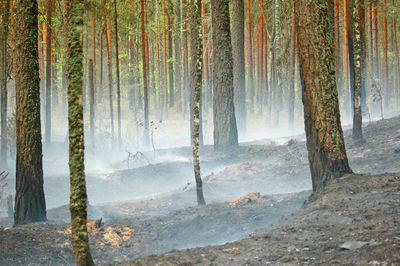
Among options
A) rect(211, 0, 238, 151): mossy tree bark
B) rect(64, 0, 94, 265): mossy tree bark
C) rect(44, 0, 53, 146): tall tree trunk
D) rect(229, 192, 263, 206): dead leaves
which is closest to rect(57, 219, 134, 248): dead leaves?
rect(229, 192, 263, 206): dead leaves

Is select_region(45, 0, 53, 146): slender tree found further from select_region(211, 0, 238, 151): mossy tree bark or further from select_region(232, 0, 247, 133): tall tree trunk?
select_region(211, 0, 238, 151): mossy tree bark

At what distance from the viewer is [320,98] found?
8.02 metres

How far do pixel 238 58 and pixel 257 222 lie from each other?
13.0 m

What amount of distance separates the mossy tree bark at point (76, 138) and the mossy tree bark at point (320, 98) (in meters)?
4.71

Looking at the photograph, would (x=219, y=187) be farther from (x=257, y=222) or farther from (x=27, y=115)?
(x=27, y=115)

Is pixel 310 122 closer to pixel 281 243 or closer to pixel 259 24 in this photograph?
pixel 281 243

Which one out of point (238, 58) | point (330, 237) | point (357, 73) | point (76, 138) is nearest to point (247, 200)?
point (330, 237)

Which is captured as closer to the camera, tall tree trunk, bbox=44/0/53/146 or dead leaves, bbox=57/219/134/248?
dead leaves, bbox=57/219/134/248

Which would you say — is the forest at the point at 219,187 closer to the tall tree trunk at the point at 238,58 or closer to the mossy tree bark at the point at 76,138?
the mossy tree bark at the point at 76,138

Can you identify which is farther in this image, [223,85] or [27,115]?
Answer: [223,85]

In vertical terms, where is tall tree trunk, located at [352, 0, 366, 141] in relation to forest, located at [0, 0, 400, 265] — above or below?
above

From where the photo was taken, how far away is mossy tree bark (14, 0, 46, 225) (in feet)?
29.2

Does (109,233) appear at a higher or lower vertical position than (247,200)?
lower

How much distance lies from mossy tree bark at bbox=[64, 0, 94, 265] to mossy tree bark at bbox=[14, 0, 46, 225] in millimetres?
4453
